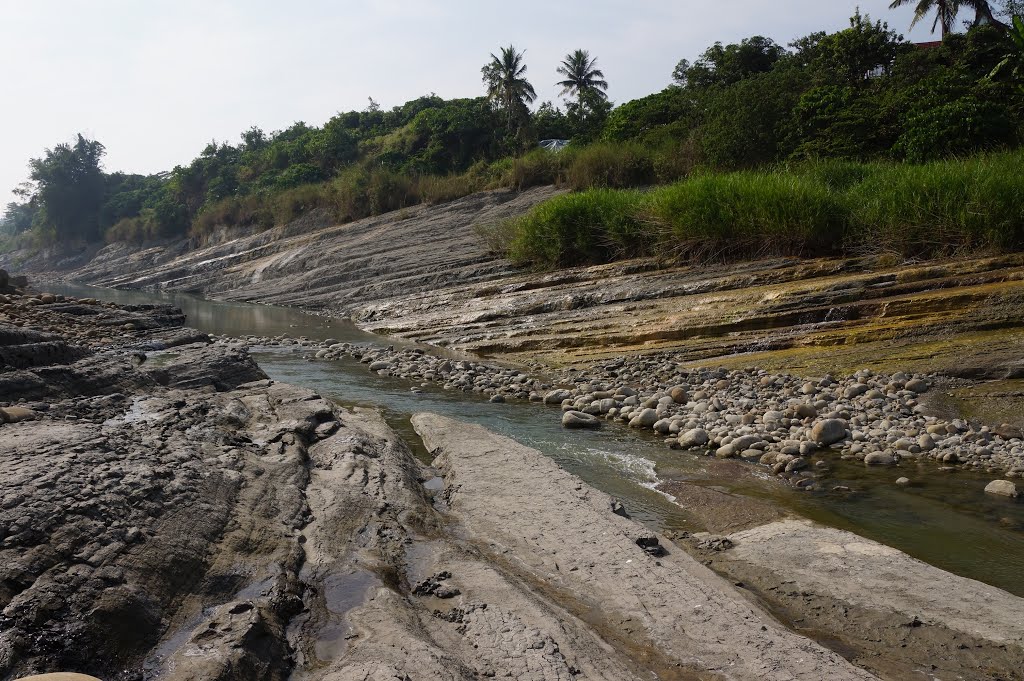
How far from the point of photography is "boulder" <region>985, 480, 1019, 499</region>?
220 inches

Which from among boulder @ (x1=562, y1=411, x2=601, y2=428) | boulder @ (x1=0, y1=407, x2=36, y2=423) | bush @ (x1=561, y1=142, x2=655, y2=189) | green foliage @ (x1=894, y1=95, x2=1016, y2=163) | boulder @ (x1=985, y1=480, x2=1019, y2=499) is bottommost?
boulder @ (x1=985, y1=480, x2=1019, y2=499)

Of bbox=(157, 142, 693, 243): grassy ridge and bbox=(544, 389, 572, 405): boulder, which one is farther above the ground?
bbox=(157, 142, 693, 243): grassy ridge

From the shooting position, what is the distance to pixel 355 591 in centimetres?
371

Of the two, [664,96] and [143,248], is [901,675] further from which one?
[143,248]

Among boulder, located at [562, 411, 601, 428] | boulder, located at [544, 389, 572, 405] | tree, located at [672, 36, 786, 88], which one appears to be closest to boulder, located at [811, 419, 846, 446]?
boulder, located at [562, 411, 601, 428]

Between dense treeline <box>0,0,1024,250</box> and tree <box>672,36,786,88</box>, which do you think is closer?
dense treeline <box>0,0,1024,250</box>

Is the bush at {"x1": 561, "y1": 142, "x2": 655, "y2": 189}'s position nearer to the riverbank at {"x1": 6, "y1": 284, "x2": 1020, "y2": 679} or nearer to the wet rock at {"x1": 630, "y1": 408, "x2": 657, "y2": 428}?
the wet rock at {"x1": 630, "y1": 408, "x2": 657, "y2": 428}

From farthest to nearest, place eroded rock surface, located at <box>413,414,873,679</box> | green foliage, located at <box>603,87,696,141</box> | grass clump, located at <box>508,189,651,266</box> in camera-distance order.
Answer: green foliage, located at <box>603,87,696,141</box> → grass clump, located at <box>508,189,651,266</box> → eroded rock surface, located at <box>413,414,873,679</box>

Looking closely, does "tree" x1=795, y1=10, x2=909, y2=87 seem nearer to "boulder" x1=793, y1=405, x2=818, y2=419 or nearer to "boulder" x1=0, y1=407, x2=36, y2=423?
"boulder" x1=793, y1=405, x2=818, y2=419

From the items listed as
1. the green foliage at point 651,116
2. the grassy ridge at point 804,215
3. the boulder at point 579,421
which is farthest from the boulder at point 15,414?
the green foliage at point 651,116

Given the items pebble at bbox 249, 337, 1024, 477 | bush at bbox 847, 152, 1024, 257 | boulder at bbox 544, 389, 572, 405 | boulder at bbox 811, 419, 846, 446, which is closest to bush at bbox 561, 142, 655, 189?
bush at bbox 847, 152, 1024, 257

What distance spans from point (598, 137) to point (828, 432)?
2721 centimetres

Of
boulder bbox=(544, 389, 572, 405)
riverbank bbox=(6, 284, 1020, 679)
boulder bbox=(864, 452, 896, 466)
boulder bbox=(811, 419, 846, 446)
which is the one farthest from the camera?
boulder bbox=(544, 389, 572, 405)

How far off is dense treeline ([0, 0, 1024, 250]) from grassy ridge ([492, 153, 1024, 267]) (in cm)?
371
